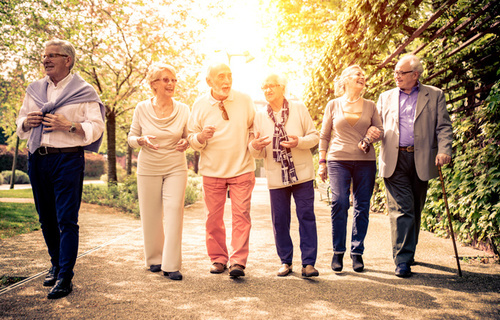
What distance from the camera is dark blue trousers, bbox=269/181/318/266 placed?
4.52 m

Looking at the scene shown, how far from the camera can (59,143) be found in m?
3.88

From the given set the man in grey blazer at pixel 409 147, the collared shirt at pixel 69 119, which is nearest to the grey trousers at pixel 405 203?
the man in grey blazer at pixel 409 147

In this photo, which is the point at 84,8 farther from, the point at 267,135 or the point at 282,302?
the point at 282,302

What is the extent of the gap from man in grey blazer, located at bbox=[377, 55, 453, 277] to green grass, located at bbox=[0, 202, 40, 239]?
6182mm

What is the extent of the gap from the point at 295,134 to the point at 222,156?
810 mm

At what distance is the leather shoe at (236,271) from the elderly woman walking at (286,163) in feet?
1.36

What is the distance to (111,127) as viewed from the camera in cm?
1574

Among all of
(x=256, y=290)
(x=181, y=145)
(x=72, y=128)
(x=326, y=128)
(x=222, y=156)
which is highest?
(x=326, y=128)

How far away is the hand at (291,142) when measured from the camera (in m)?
4.33

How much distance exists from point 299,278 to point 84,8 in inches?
511

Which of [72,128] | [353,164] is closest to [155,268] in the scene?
[72,128]

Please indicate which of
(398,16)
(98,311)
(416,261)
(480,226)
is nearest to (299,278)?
(416,261)

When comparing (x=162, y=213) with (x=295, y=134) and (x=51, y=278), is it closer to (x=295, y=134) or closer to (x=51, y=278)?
(x=51, y=278)

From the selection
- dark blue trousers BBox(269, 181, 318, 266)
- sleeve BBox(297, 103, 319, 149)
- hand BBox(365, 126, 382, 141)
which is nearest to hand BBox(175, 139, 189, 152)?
dark blue trousers BBox(269, 181, 318, 266)
